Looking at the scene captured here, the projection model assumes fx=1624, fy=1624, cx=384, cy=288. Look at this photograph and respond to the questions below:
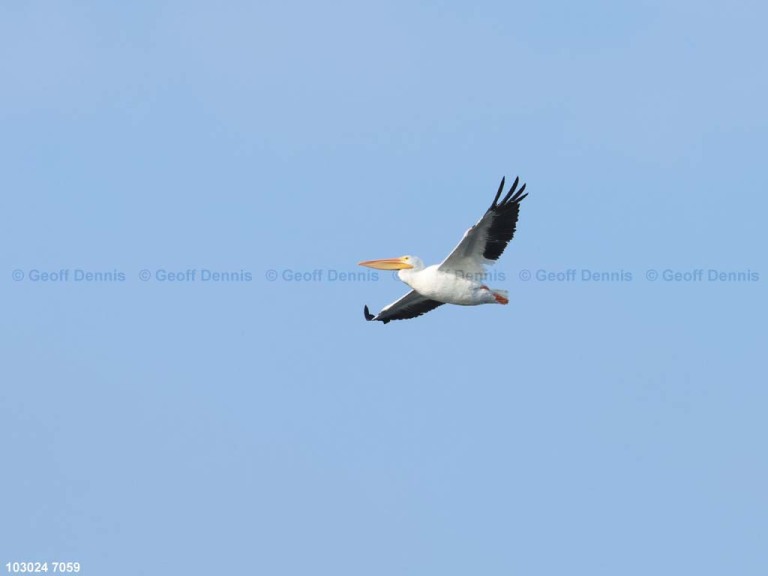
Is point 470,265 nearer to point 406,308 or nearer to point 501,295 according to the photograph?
point 501,295

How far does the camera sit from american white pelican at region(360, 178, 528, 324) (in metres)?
20.0

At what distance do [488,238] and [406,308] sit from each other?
2.63 meters

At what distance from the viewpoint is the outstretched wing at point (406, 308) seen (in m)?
22.3

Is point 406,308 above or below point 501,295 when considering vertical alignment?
above

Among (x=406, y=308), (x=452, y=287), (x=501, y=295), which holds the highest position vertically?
(x=406, y=308)

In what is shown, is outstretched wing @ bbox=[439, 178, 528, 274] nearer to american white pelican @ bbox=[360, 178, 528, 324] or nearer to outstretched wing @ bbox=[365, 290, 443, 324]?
american white pelican @ bbox=[360, 178, 528, 324]

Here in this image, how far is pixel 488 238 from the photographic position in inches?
798

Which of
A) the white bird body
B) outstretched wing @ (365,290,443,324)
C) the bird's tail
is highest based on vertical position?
outstretched wing @ (365,290,443,324)

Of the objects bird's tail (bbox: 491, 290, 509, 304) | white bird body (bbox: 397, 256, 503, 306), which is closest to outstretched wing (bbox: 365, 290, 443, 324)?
white bird body (bbox: 397, 256, 503, 306)

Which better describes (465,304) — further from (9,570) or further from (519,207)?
(9,570)

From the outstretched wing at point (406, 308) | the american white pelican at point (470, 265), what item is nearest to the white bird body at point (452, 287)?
the american white pelican at point (470, 265)

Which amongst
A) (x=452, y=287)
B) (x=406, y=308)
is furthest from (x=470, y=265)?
(x=406, y=308)

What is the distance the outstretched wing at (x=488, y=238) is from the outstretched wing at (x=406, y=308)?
1.69m

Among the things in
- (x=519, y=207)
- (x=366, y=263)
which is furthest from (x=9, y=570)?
(x=519, y=207)
